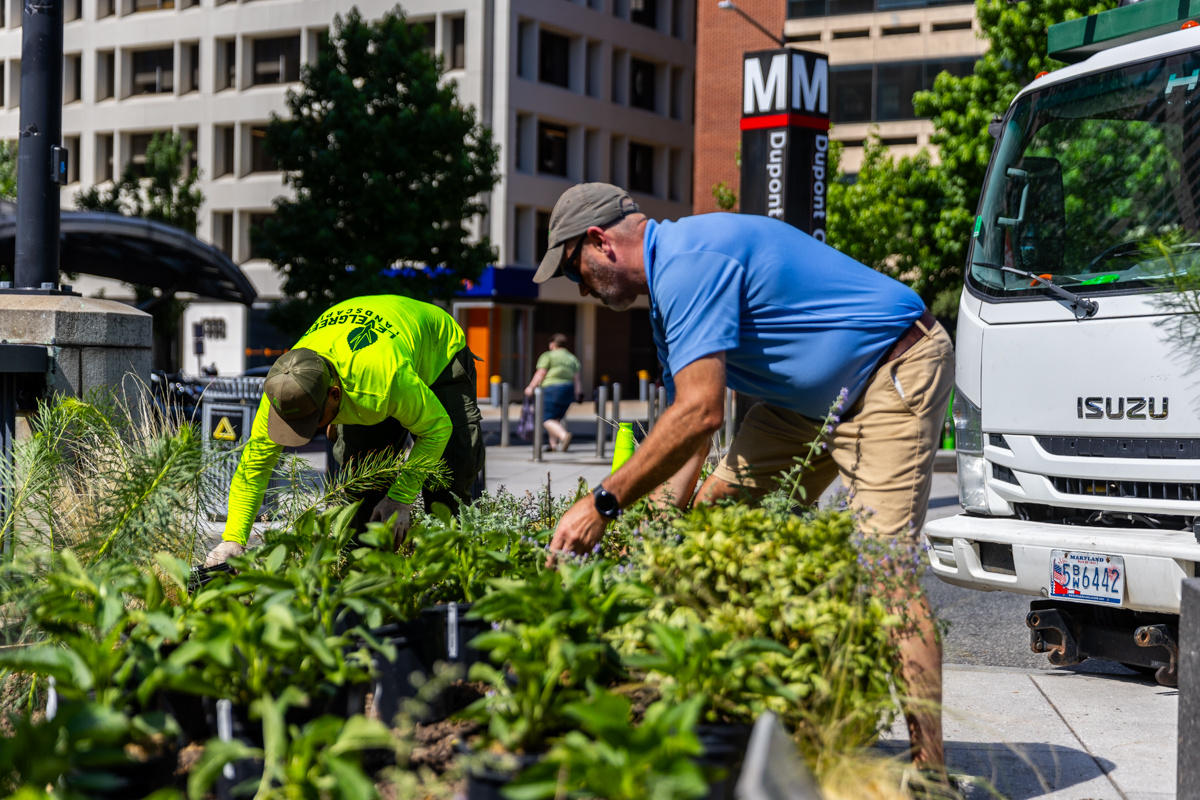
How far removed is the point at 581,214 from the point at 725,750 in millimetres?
1567

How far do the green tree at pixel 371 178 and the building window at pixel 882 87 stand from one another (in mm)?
19675

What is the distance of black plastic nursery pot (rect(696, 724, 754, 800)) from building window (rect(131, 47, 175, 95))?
45507 millimetres

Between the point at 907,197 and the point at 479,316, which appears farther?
the point at 479,316

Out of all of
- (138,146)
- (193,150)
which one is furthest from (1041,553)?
(138,146)

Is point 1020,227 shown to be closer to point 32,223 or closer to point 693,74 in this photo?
point 32,223

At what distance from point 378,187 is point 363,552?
67.5 ft

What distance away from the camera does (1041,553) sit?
471cm

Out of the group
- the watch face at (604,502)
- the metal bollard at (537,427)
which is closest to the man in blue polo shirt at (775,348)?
the watch face at (604,502)

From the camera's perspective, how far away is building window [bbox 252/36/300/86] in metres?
41.0

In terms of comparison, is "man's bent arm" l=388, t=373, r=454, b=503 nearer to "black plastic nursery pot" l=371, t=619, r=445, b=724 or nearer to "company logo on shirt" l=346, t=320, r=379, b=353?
"company logo on shirt" l=346, t=320, r=379, b=353

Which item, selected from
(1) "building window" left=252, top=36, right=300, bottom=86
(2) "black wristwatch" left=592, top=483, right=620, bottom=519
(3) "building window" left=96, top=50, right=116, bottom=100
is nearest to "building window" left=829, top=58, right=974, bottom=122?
(1) "building window" left=252, top=36, right=300, bottom=86

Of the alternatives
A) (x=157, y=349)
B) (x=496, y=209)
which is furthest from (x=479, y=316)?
(x=157, y=349)

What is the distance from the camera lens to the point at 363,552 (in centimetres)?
283

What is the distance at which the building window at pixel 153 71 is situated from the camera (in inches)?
1703
